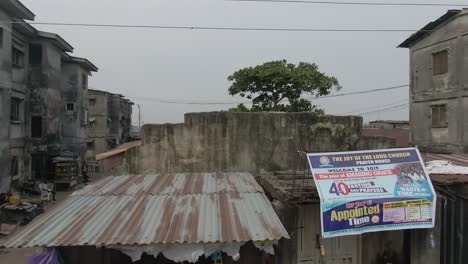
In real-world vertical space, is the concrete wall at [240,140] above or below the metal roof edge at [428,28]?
below

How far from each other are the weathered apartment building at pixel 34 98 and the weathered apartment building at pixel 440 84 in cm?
2180

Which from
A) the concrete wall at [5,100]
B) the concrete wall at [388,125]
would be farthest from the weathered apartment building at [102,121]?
the concrete wall at [388,125]

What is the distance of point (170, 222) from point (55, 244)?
171cm

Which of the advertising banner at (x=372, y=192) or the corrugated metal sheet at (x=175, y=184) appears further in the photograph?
the corrugated metal sheet at (x=175, y=184)

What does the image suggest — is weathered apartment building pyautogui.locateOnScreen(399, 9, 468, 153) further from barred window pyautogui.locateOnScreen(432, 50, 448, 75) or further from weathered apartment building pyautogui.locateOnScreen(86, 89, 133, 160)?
weathered apartment building pyautogui.locateOnScreen(86, 89, 133, 160)

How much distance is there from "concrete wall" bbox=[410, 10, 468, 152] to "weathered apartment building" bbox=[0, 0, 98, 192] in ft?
72.3

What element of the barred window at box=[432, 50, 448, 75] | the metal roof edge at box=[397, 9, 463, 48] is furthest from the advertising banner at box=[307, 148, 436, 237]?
the barred window at box=[432, 50, 448, 75]

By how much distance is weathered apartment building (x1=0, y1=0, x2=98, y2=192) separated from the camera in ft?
63.1

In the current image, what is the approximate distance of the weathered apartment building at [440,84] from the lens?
18484 millimetres

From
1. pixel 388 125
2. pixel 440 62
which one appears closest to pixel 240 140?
pixel 440 62

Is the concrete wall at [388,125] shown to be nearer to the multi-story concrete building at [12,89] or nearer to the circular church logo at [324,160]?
the multi-story concrete building at [12,89]

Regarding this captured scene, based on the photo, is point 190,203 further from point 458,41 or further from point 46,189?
point 458,41

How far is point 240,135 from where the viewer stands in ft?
30.8

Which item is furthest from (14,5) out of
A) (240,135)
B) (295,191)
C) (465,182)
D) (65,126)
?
(465,182)
